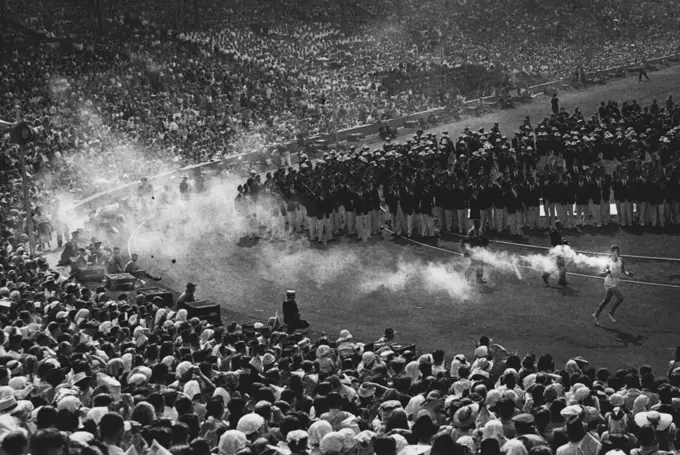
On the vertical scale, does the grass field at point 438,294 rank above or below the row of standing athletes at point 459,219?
below

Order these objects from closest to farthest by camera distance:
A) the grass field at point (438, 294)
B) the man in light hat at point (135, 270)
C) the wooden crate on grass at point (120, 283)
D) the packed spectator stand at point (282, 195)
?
the packed spectator stand at point (282, 195) → the grass field at point (438, 294) → the wooden crate on grass at point (120, 283) → the man in light hat at point (135, 270)

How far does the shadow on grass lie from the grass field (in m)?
0.02

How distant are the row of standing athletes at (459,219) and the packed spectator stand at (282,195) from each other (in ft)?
0.74

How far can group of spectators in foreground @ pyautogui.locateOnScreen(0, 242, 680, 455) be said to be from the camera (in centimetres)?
1104

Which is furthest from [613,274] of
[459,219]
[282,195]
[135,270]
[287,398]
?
[282,195]

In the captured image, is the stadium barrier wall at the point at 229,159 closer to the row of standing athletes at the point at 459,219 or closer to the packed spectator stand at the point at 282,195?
the packed spectator stand at the point at 282,195

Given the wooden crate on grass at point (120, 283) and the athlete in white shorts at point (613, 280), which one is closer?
the athlete in white shorts at point (613, 280)

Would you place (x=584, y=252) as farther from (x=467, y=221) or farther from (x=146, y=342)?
(x=146, y=342)

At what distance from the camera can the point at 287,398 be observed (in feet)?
45.4

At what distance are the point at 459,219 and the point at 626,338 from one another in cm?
1186

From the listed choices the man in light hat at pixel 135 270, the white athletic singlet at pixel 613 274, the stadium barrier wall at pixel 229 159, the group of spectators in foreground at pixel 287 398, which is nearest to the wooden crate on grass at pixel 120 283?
the man in light hat at pixel 135 270

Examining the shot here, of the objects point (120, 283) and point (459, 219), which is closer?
point (120, 283)

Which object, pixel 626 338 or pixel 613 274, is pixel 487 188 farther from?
pixel 626 338

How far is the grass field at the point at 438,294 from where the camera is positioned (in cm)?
2353
